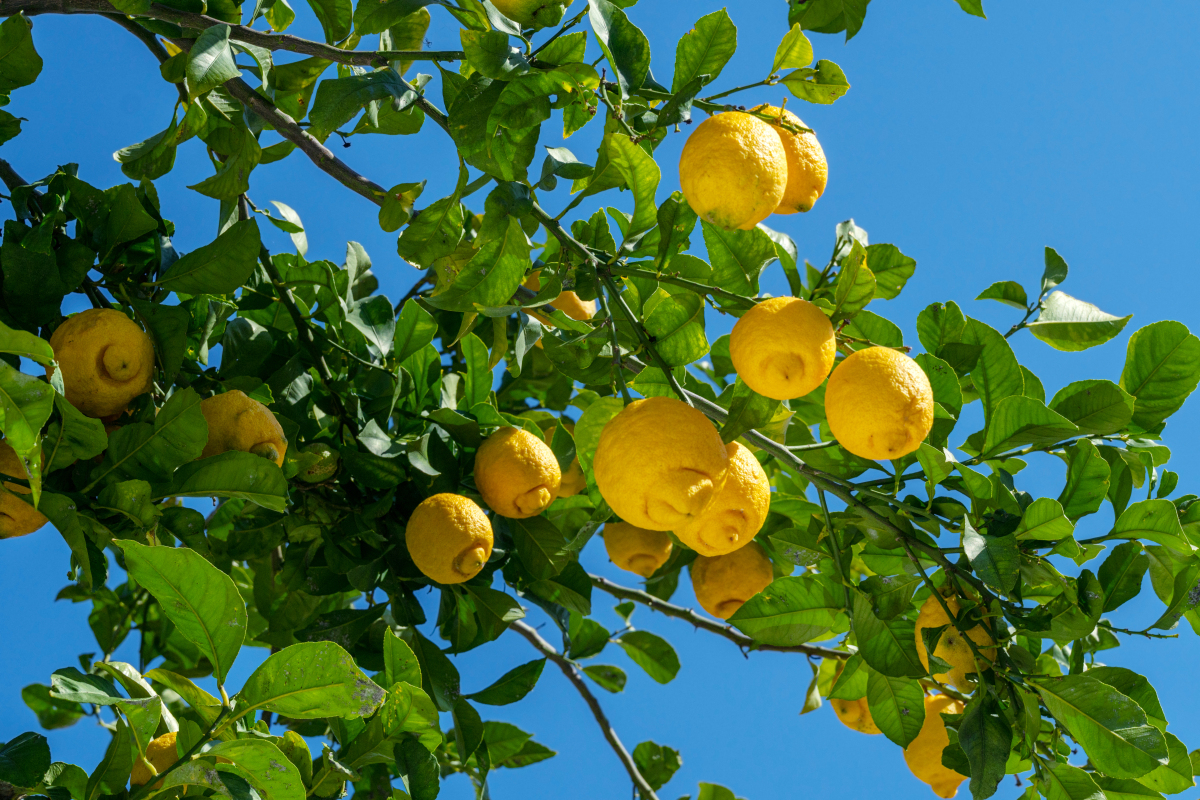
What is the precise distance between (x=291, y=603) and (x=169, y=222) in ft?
2.23

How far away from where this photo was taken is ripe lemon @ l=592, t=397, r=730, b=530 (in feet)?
3.03

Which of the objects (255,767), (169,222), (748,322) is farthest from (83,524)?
(748,322)

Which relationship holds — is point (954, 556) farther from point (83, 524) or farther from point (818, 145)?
point (83, 524)

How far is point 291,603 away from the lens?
160 cm

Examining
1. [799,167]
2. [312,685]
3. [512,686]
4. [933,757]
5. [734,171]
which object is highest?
[799,167]

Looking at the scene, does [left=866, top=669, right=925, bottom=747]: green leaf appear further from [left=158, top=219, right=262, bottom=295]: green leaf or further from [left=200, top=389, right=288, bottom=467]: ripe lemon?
[left=158, top=219, right=262, bottom=295]: green leaf

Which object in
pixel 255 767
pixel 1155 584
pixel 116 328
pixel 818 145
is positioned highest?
pixel 818 145

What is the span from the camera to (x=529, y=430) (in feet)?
4.88

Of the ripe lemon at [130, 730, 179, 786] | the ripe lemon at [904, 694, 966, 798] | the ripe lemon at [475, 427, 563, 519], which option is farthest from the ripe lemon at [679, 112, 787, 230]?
the ripe lemon at [130, 730, 179, 786]

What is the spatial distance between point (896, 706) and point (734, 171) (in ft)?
2.55

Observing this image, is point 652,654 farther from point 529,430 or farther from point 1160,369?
point 1160,369

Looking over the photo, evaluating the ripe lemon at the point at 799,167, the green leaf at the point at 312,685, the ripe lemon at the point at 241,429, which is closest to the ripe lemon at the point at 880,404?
the ripe lemon at the point at 799,167

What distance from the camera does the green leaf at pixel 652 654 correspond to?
1.92 meters

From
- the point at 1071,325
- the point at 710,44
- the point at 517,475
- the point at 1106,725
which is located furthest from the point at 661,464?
the point at 1071,325
